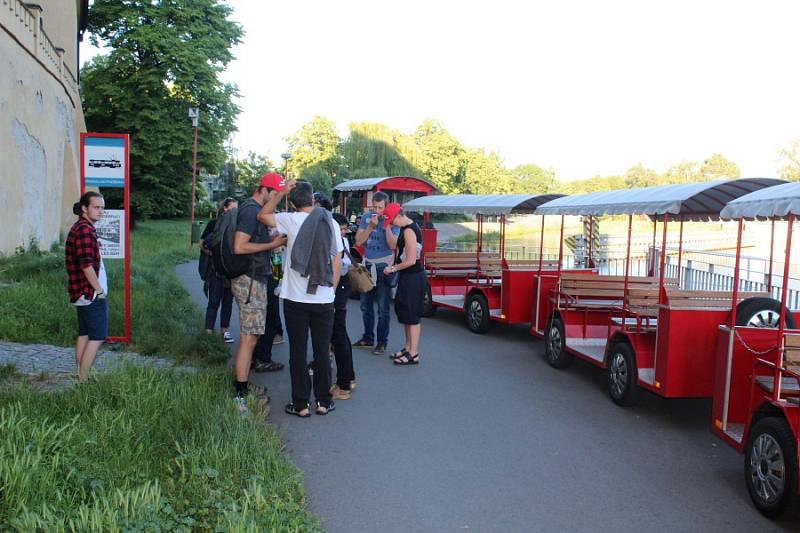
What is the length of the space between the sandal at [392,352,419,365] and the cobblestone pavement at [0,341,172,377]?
8.61ft

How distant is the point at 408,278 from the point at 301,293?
2.52 meters

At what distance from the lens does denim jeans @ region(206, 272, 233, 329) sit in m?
9.21

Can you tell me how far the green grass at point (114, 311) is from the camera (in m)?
8.62

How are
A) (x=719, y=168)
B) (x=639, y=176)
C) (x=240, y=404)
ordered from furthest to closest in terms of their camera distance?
(x=639, y=176)
(x=719, y=168)
(x=240, y=404)

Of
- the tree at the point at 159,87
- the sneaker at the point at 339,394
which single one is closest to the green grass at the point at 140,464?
the sneaker at the point at 339,394

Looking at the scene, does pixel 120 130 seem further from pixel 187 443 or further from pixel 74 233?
pixel 187 443

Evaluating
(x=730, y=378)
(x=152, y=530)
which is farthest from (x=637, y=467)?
(x=152, y=530)

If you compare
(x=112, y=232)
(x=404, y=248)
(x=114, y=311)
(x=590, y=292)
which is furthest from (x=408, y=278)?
(x=114, y=311)

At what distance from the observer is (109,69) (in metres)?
32.5

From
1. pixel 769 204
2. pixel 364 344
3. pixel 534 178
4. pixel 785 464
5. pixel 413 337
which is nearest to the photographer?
pixel 785 464

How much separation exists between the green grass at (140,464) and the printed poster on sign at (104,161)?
3411mm

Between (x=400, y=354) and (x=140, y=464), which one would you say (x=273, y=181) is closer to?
(x=140, y=464)

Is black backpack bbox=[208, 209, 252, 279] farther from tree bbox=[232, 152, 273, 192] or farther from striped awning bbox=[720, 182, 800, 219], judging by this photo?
tree bbox=[232, 152, 273, 192]

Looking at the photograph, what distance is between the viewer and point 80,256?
624 cm
